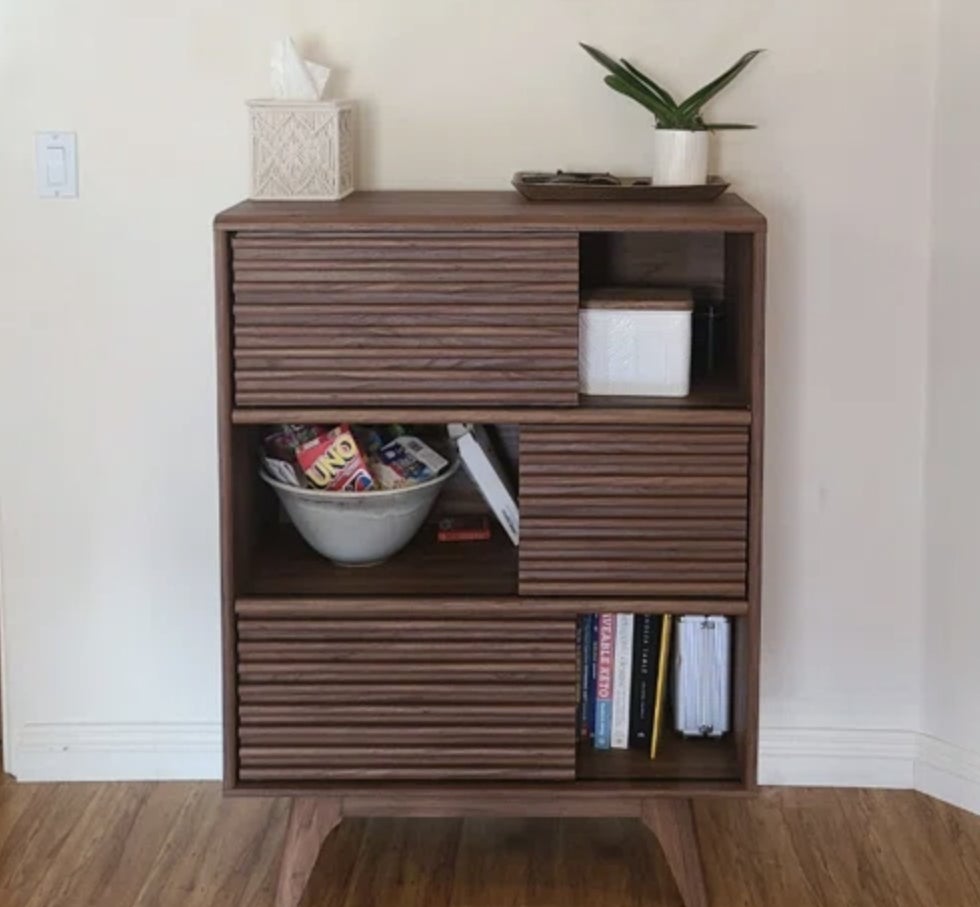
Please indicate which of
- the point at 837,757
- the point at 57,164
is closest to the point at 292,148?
the point at 57,164

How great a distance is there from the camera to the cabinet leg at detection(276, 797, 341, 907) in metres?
2.34

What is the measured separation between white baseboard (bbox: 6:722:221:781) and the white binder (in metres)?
0.83

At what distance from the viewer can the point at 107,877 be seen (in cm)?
242

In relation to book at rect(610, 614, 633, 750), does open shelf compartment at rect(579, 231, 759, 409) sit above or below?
above

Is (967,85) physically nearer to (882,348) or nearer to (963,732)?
(882,348)

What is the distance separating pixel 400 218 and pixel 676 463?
0.51 metres

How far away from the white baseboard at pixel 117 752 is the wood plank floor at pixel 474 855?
28mm

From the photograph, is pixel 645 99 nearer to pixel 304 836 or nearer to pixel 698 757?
pixel 698 757

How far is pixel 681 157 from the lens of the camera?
2400 millimetres

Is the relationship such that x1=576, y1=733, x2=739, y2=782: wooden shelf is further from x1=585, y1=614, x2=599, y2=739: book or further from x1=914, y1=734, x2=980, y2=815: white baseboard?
x1=914, y1=734, x2=980, y2=815: white baseboard

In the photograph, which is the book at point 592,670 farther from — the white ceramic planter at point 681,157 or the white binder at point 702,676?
the white ceramic planter at point 681,157

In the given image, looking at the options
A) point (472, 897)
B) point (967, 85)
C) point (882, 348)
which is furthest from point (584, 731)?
point (967, 85)

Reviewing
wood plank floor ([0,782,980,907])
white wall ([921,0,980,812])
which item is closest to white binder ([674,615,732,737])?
wood plank floor ([0,782,980,907])

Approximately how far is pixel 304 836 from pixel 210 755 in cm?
45
